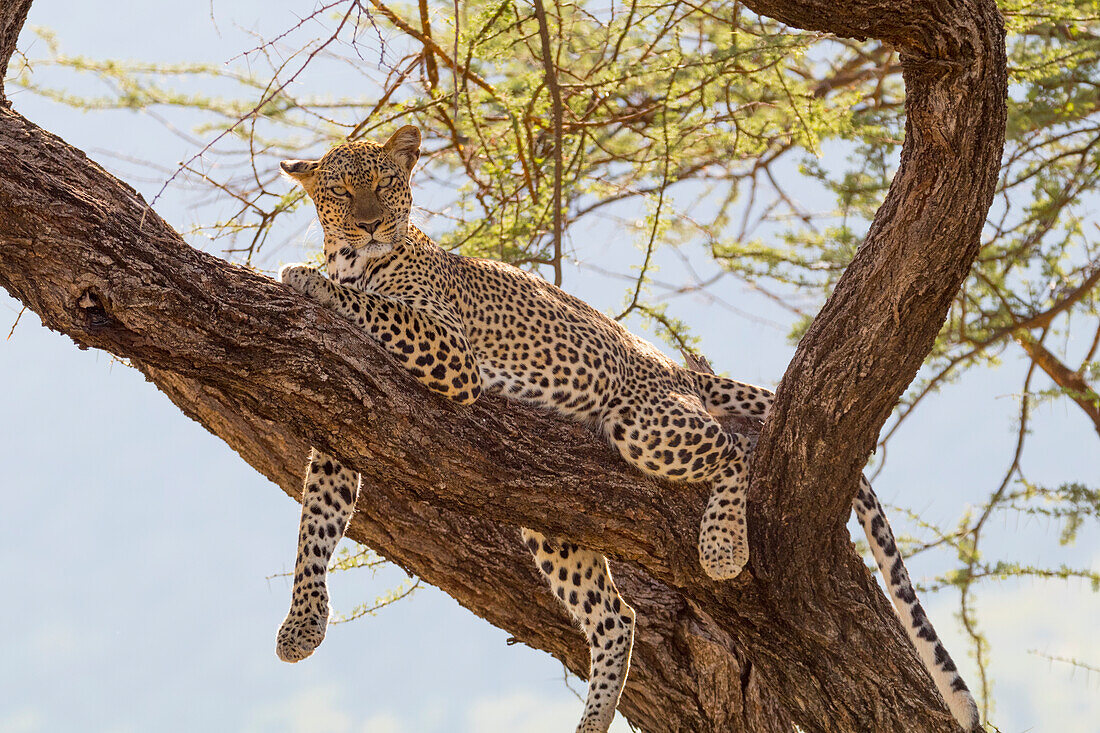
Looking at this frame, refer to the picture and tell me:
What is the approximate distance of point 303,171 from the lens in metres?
5.82

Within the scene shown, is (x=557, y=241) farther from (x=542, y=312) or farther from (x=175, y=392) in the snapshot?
(x=175, y=392)

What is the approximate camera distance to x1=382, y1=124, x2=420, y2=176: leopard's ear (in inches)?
233

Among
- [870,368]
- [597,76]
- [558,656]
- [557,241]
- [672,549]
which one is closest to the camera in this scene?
[870,368]

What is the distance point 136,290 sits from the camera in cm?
418

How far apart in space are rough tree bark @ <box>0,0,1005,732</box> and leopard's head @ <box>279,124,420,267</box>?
954mm

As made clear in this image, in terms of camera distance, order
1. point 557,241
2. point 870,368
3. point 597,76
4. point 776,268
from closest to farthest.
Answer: point 870,368
point 557,241
point 597,76
point 776,268

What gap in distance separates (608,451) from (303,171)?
1.98m

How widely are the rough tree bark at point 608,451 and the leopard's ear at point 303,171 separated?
1121 millimetres

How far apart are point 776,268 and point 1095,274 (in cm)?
243

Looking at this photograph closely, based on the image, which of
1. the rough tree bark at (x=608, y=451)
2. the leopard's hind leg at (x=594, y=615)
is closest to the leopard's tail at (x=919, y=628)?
the rough tree bark at (x=608, y=451)

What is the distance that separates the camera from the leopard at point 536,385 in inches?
207

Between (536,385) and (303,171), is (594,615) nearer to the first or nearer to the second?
(536,385)

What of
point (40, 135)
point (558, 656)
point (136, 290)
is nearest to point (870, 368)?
point (558, 656)

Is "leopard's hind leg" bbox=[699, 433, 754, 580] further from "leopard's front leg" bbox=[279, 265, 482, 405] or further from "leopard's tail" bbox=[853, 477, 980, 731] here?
"leopard's front leg" bbox=[279, 265, 482, 405]
